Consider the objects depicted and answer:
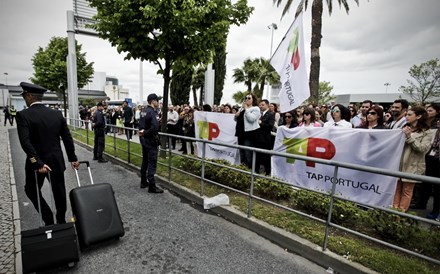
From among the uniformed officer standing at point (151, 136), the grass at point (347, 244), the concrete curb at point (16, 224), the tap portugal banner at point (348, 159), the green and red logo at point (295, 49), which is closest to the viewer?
the grass at point (347, 244)

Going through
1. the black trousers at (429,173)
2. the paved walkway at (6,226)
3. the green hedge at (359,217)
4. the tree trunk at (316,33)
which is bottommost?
the paved walkway at (6,226)

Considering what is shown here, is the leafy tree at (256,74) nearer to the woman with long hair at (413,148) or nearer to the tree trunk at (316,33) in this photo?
the tree trunk at (316,33)

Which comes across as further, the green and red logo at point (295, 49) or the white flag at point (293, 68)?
the green and red logo at point (295, 49)

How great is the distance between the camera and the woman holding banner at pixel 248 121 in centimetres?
570

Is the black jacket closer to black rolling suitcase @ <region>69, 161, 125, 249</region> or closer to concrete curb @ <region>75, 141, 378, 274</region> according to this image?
black rolling suitcase @ <region>69, 161, 125, 249</region>

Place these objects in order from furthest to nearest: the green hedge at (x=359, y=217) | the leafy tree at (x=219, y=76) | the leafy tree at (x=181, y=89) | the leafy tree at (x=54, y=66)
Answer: the leafy tree at (x=219, y=76), the leafy tree at (x=181, y=89), the leafy tree at (x=54, y=66), the green hedge at (x=359, y=217)

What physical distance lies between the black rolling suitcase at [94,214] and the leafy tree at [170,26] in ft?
14.2

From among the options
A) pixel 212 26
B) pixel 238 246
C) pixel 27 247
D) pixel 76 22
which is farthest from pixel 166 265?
pixel 76 22

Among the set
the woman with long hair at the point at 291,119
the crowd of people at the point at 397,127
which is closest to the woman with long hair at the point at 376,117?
the crowd of people at the point at 397,127

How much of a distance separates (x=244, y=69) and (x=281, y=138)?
33.8m

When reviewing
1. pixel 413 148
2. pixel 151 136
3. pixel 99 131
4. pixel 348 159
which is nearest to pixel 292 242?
pixel 348 159

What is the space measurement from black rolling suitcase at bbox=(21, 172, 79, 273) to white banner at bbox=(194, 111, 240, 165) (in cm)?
397

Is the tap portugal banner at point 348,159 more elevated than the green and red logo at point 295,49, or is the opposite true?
the green and red logo at point 295,49

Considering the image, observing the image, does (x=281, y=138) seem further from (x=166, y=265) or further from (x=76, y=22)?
(x=76, y=22)
